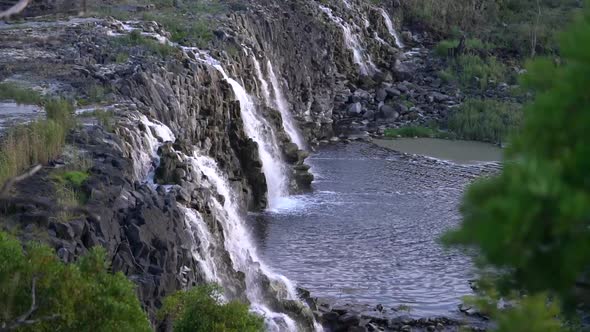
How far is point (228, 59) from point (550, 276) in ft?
81.3

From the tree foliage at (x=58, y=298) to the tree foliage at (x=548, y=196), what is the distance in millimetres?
5540

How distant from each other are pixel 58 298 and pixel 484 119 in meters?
29.5

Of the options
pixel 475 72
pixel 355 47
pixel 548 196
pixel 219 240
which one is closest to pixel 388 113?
pixel 355 47

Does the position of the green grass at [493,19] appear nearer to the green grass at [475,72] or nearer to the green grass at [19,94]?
the green grass at [475,72]

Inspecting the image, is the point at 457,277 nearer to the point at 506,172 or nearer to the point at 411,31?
the point at 506,172

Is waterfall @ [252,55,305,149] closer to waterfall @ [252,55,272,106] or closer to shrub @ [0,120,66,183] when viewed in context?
waterfall @ [252,55,272,106]

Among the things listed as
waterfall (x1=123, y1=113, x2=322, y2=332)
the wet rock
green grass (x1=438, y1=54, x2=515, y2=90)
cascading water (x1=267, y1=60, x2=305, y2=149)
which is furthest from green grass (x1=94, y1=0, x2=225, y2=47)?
green grass (x1=438, y1=54, x2=515, y2=90)

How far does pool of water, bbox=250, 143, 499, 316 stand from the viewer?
20.3m

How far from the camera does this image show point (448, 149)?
34.4 metres

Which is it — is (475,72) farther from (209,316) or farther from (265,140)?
(209,316)

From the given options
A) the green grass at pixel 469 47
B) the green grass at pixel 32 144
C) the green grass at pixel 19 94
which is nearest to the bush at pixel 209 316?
the green grass at pixel 32 144

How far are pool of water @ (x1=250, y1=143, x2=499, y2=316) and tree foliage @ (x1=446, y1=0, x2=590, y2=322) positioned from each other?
49.9 ft

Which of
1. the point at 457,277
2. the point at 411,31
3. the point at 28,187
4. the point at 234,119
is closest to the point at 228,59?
the point at 234,119

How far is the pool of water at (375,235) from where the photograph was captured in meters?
20.3
